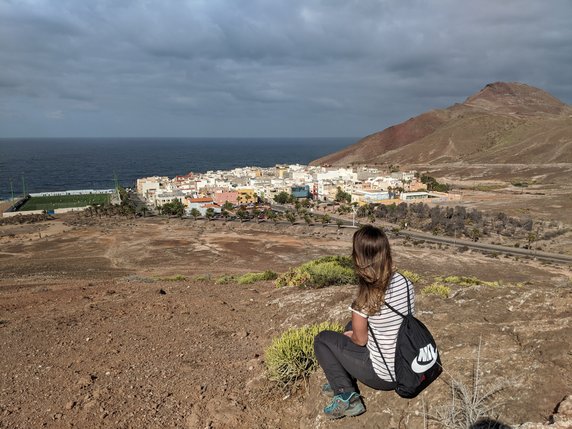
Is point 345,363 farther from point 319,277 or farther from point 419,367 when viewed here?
point 319,277

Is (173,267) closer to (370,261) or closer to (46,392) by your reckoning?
(46,392)

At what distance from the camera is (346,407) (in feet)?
Result: 11.9

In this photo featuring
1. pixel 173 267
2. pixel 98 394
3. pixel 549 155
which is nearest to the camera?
pixel 98 394

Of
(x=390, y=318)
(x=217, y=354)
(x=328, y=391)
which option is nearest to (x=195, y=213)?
(x=217, y=354)

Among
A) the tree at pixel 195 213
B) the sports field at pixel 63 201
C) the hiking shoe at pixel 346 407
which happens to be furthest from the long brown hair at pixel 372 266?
the sports field at pixel 63 201

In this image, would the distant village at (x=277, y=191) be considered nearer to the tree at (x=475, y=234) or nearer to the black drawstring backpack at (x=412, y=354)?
the tree at (x=475, y=234)

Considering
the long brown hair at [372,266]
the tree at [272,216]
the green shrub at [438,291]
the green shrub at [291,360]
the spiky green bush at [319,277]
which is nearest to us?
the long brown hair at [372,266]

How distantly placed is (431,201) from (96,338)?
204 feet

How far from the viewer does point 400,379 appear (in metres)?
3.41

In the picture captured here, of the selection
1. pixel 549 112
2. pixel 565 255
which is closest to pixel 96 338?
pixel 565 255

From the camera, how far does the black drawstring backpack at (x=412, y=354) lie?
10.8 feet

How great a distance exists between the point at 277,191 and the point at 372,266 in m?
68.3

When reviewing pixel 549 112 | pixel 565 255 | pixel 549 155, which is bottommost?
pixel 565 255

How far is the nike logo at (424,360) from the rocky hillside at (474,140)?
105 m
